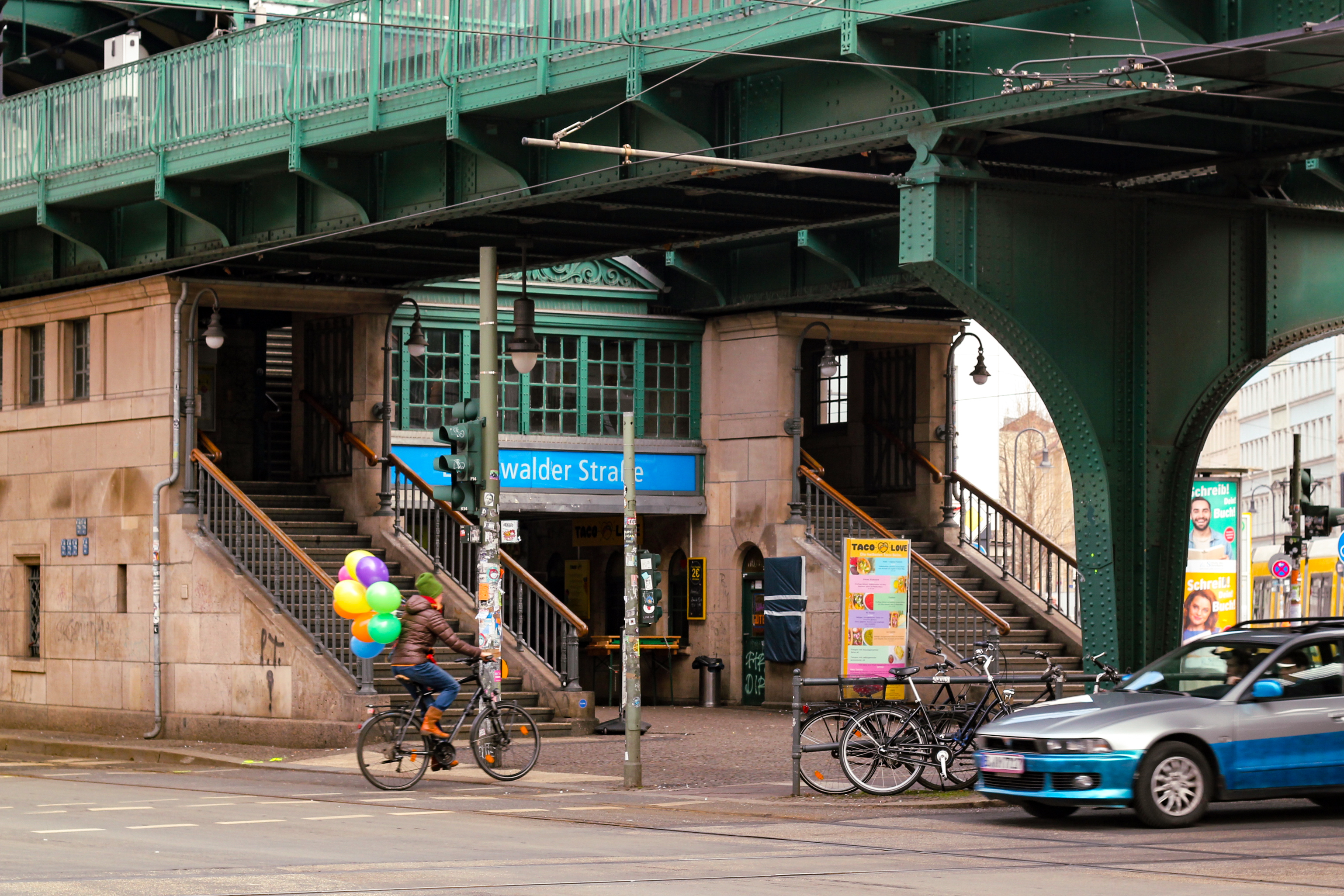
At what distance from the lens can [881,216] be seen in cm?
2195

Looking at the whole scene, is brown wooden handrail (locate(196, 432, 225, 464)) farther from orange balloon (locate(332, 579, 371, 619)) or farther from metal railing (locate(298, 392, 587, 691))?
orange balloon (locate(332, 579, 371, 619))

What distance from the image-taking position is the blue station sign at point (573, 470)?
29.0 metres

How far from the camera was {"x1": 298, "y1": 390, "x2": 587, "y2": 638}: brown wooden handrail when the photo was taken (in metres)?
25.3

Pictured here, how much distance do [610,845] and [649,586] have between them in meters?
9.70

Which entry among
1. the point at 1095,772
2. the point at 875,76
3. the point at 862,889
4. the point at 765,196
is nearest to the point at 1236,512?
the point at 765,196

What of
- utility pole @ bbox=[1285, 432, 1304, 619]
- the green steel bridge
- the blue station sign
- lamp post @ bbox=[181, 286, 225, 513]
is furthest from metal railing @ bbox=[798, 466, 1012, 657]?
lamp post @ bbox=[181, 286, 225, 513]

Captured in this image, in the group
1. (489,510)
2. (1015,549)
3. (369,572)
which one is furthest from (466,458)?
(1015,549)

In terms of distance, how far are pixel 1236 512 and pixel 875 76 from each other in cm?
1190

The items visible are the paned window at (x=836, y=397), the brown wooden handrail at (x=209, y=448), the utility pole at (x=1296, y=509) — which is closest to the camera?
the brown wooden handrail at (x=209, y=448)

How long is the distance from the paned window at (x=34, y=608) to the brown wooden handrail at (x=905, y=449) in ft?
42.2

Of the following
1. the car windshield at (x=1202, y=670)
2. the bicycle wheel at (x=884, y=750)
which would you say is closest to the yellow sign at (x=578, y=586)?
the bicycle wheel at (x=884, y=750)

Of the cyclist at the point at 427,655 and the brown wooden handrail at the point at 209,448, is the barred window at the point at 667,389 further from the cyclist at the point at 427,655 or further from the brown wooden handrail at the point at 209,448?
the cyclist at the point at 427,655

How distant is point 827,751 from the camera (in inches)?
653

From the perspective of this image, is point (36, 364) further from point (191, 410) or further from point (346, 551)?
point (346, 551)
